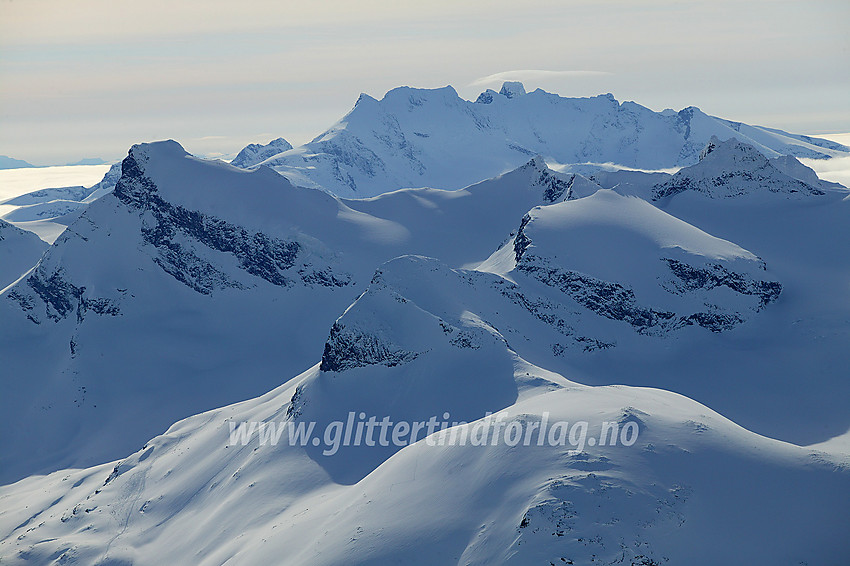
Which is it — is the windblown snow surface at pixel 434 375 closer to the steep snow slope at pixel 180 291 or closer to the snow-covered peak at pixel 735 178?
the snow-covered peak at pixel 735 178

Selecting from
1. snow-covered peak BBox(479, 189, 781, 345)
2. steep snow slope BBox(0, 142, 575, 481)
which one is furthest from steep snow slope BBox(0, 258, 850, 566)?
steep snow slope BBox(0, 142, 575, 481)

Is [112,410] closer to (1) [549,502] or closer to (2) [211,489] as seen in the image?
(2) [211,489]


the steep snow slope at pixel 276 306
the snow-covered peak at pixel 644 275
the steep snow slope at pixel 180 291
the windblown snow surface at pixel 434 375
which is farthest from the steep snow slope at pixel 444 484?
the steep snow slope at pixel 180 291

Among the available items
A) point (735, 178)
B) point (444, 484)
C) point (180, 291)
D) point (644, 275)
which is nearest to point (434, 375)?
point (444, 484)

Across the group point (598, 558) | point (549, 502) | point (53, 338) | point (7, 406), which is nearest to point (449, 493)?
point (549, 502)

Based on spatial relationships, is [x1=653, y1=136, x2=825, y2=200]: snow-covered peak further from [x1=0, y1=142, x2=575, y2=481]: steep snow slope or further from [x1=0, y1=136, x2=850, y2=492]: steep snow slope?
[x1=0, y1=142, x2=575, y2=481]: steep snow slope

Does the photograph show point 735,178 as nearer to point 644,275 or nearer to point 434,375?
point 644,275
